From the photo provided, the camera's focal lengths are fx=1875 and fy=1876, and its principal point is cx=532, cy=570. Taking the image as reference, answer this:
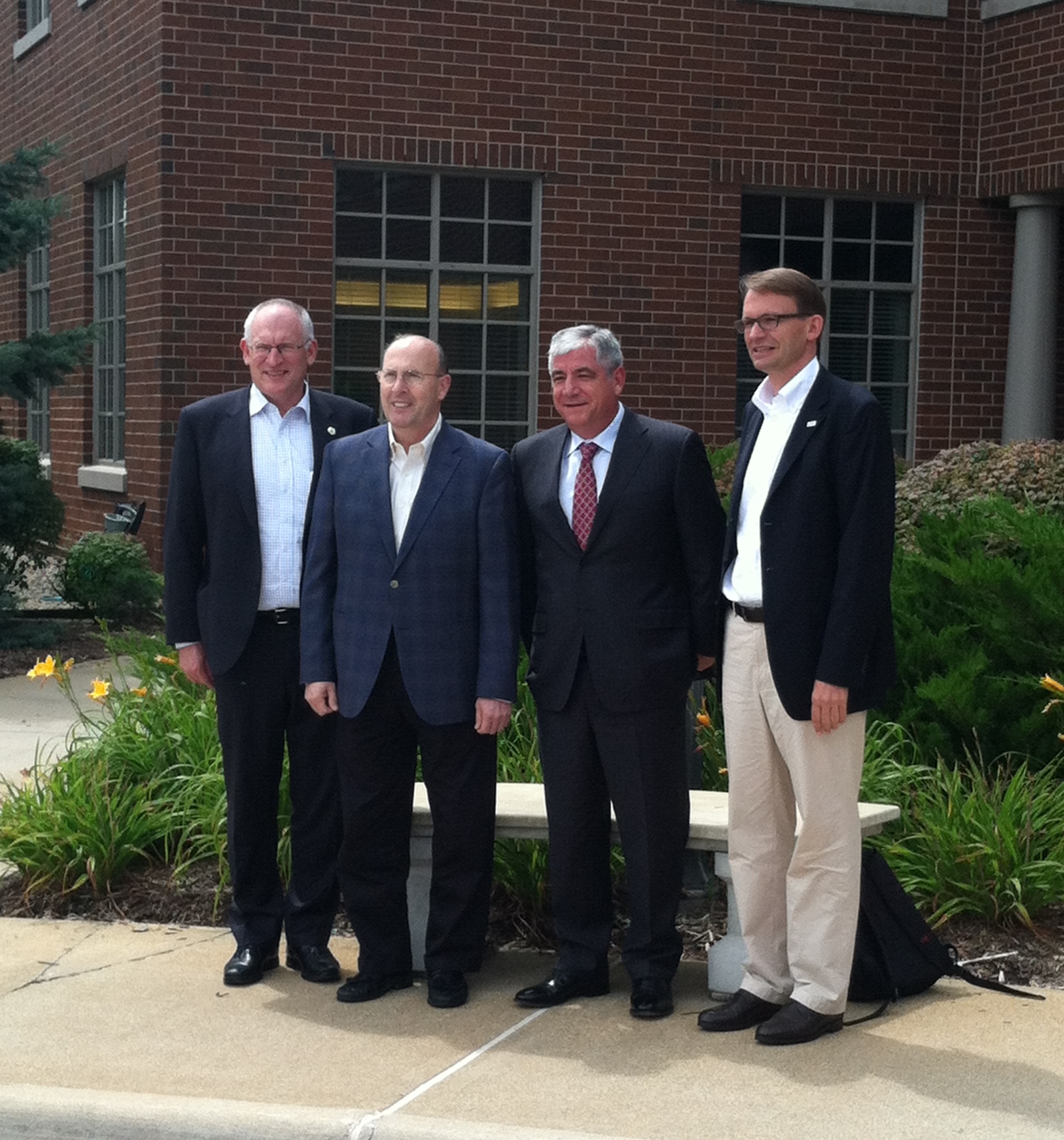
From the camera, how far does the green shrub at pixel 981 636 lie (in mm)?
6863

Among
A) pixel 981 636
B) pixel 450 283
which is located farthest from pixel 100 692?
pixel 450 283

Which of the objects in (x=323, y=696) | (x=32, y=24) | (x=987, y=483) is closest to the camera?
(x=323, y=696)

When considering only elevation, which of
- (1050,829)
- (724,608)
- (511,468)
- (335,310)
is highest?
(335,310)

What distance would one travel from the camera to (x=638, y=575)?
5.21 meters

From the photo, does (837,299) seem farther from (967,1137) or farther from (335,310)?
(967,1137)

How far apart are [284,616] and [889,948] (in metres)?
1.99

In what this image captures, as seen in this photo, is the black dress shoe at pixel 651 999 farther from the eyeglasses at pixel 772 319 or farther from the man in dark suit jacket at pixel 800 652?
the eyeglasses at pixel 772 319

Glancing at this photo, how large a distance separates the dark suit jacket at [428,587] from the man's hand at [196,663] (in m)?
0.48

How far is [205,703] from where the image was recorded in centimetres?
723

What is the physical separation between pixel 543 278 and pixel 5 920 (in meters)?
8.17

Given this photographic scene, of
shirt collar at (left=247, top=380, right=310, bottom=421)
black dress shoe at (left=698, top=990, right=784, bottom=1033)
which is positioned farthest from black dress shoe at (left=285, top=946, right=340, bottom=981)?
shirt collar at (left=247, top=380, right=310, bottom=421)

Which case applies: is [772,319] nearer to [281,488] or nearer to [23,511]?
[281,488]

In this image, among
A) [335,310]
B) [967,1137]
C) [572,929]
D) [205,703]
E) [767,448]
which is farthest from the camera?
[335,310]

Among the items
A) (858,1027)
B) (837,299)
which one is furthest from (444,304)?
(858,1027)
